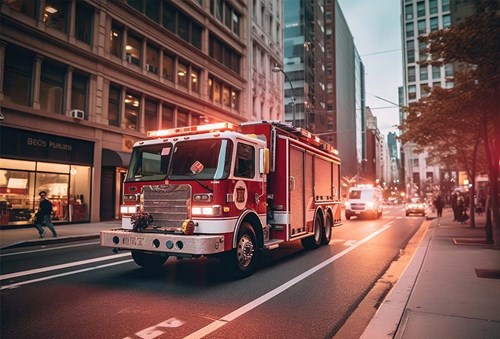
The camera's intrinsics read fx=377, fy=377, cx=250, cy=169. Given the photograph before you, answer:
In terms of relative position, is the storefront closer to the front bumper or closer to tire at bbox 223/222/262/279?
the front bumper

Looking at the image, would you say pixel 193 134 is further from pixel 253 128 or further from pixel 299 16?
pixel 299 16

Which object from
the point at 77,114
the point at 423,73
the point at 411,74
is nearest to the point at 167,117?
the point at 77,114

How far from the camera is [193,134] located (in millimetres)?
7570

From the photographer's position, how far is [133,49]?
24.1 metres

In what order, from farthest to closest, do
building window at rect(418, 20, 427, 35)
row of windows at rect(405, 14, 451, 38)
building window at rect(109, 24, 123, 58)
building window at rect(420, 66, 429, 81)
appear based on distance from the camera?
building window at rect(418, 20, 427, 35) → building window at rect(420, 66, 429, 81) → row of windows at rect(405, 14, 451, 38) → building window at rect(109, 24, 123, 58)

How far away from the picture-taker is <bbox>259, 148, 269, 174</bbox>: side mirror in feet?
25.0

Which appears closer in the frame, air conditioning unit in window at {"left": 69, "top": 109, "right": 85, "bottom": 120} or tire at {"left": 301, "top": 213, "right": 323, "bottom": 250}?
tire at {"left": 301, "top": 213, "right": 323, "bottom": 250}

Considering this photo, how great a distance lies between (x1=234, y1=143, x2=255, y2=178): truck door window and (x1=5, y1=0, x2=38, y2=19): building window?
15670 millimetres

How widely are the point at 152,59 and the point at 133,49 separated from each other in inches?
64.9

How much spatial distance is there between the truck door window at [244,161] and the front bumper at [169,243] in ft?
4.53

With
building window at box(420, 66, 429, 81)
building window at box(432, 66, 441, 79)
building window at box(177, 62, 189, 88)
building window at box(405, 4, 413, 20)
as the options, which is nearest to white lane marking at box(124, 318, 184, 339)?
building window at box(177, 62, 189, 88)

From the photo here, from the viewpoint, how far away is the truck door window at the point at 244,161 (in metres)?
7.11

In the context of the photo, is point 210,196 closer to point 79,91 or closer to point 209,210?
point 209,210

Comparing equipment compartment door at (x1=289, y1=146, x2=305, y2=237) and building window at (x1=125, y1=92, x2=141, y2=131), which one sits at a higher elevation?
building window at (x1=125, y1=92, x2=141, y2=131)
